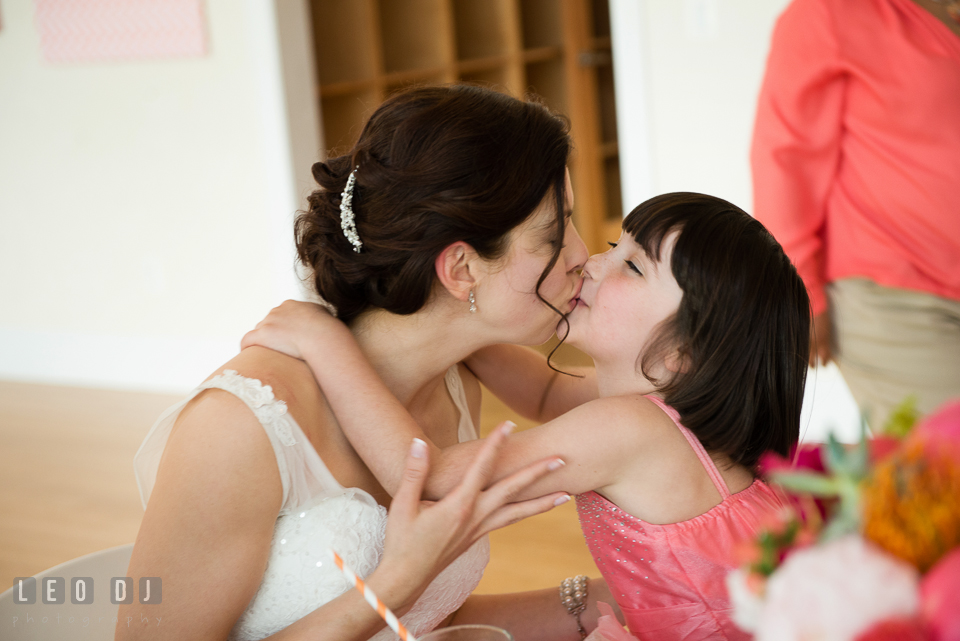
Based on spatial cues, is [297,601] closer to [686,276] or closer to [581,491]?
[581,491]

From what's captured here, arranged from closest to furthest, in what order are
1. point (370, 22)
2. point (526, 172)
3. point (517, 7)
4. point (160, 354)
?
point (526, 172) → point (370, 22) → point (160, 354) → point (517, 7)

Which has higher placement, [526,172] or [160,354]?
[526,172]

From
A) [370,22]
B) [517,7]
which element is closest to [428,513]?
[370,22]

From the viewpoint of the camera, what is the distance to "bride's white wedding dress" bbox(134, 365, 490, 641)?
1.10 metres

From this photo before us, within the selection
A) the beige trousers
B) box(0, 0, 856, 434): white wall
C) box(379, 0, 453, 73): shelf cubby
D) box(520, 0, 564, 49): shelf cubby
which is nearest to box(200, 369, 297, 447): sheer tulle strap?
the beige trousers

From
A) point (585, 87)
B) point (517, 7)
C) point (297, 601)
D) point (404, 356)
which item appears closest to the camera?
point (297, 601)

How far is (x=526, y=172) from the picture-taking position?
4.03 feet

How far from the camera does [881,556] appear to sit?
1.18ft

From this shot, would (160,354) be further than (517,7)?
No

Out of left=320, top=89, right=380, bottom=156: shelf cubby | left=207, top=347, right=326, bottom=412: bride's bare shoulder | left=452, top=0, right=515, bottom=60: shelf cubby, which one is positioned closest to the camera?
left=207, top=347, right=326, bottom=412: bride's bare shoulder

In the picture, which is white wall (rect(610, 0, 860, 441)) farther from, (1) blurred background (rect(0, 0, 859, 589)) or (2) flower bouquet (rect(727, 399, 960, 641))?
(2) flower bouquet (rect(727, 399, 960, 641))

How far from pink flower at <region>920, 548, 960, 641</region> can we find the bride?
0.71 m

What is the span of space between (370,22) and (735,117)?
187cm

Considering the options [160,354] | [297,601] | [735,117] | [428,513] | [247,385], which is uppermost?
[735,117]
